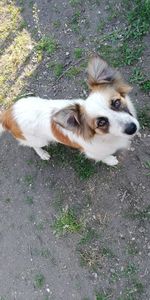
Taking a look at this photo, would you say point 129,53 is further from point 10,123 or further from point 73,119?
point 73,119

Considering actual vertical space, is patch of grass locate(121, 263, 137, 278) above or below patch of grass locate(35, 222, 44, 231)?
below

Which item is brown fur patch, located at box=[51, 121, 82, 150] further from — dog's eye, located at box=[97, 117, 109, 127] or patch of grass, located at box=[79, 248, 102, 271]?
patch of grass, located at box=[79, 248, 102, 271]

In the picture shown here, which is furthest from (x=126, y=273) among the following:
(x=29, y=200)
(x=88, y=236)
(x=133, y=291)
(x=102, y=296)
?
(x=29, y=200)

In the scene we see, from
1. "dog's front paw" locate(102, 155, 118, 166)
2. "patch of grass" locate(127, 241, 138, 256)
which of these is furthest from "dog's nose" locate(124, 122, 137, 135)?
"patch of grass" locate(127, 241, 138, 256)

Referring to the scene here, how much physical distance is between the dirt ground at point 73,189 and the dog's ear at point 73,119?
4.28 ft

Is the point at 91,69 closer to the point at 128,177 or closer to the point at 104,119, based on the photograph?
the point at 104,119

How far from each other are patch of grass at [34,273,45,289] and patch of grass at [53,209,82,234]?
49cm

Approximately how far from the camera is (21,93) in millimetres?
5727

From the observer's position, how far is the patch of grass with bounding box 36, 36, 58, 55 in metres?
→ 5.69

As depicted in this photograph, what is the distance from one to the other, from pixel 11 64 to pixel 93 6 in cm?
128

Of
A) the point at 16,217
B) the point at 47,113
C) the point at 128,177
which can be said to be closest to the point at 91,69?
the point at 47,113

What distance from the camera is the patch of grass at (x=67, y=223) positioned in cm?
488

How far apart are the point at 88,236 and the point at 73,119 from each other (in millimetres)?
1669

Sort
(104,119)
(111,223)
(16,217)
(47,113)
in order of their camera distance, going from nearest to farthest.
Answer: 1. (104,119)
2. (47,113)
3. (111,223)
4. (16,217)
